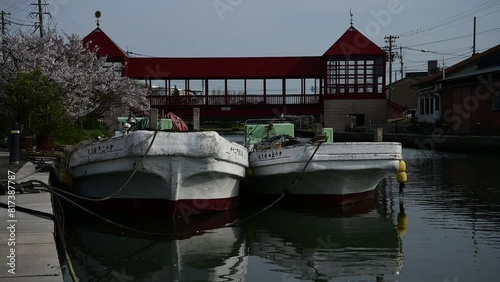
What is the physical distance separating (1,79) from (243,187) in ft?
50.4

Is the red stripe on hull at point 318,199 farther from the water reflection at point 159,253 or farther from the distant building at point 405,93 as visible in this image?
the distant building at point 405,93

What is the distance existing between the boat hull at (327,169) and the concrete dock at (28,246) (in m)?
6.28

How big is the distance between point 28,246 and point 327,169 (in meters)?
8.11

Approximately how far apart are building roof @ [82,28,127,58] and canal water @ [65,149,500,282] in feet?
112

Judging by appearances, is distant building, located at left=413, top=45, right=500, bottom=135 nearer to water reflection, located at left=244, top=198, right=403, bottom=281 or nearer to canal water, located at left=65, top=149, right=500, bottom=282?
canal water, located at left=65, top=149, right=500, bottom=282

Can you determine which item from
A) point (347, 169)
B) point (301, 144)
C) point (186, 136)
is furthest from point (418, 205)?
point (186, 136)

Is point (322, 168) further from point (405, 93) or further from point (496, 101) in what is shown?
point (405, 93)

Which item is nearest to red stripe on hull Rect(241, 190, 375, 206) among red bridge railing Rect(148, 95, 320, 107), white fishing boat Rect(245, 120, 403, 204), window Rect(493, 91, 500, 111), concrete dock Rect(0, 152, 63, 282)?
white fishing boat Rect(245, 120, 403, 204)

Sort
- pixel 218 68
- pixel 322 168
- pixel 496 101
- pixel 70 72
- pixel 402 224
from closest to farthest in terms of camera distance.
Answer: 1. pixel 402 224
2. pixel 322 168
3. pixel 70 72
4. pixel 496 101
5. pixel 218 68

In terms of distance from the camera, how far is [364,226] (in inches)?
502

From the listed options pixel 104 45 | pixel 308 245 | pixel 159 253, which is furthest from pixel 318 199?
pixel 104 45

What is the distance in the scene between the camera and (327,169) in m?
13.8

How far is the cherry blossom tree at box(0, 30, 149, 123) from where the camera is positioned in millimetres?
26875

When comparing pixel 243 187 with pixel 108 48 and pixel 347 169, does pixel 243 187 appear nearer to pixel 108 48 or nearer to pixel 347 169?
pixel 347 169
